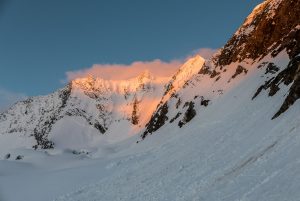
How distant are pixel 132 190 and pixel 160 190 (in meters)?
3.99

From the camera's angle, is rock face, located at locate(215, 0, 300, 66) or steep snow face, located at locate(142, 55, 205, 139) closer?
rock face, located at locate(215, 0, 300, 66)

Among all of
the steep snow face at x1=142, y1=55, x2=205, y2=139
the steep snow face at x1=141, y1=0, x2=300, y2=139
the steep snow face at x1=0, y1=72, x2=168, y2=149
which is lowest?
the steep snow face at x1=141, y1=0, x2=300, y2=139

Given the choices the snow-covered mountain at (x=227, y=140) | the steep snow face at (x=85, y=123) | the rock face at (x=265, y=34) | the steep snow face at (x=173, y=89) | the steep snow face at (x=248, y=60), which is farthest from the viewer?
the steep snow face at (x=85, y=123)

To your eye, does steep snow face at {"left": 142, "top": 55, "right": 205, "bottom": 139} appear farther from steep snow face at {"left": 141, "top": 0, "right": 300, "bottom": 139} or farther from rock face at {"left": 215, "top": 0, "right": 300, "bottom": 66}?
rock face at {"left": 215, "top": 0, "right": 300, "bottom": 66}

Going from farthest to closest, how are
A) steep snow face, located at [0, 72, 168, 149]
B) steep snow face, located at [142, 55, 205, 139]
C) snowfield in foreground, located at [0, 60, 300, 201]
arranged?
steep snow face, located at [0, 72, 168, 149] < steep snow face, located at [142, 55, 205, 139] < snowfield in foreground, located at [0, 60, 300, 201]

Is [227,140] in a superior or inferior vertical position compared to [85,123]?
inferior

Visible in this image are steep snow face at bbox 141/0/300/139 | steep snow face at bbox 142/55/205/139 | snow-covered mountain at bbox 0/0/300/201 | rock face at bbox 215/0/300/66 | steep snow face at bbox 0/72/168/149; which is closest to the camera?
snow-covered mountain at bbox 0/0/300/201

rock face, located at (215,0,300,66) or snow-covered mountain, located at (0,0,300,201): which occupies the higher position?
rock face, located at (215,0,300,66)

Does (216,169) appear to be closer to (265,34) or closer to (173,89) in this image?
(265,34)

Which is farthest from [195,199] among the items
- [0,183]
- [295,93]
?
[0,183]

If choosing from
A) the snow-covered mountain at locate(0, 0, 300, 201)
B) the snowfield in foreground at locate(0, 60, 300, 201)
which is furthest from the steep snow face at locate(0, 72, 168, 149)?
the snowfield in foreground at locate(0, 60, 300, 201)

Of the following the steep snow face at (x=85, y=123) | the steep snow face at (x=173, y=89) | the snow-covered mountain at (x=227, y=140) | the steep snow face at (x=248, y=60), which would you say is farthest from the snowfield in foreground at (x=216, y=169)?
the steep snow face at (x=85, y=123)

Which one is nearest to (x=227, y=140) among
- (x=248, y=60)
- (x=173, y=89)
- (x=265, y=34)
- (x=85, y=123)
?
(x=248, y=60)

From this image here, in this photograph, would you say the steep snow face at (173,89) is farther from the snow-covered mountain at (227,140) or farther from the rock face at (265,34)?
the rock face at (265,34)
